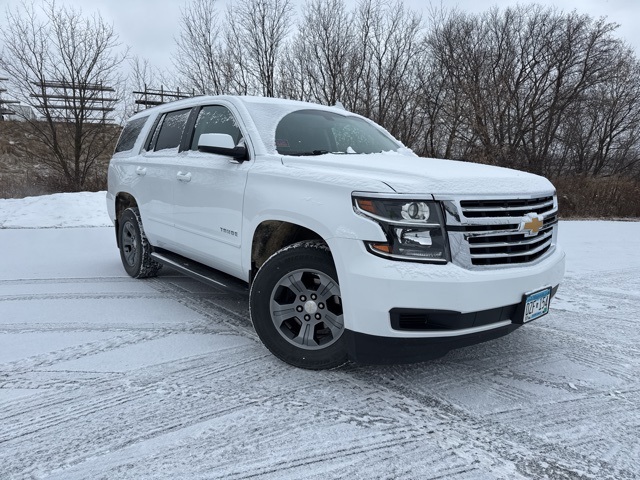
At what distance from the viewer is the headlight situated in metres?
2.40

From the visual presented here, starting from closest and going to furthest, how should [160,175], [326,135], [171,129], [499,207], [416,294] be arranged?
[416,294], [499,207], [326,135], [160,175], [171,129]

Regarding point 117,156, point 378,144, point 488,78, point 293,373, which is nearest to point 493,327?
point 293,373

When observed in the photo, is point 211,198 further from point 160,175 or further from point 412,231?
point 412,231

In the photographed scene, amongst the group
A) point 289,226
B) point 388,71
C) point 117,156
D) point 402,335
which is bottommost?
point 402,335

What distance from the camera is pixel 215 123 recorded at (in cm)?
396

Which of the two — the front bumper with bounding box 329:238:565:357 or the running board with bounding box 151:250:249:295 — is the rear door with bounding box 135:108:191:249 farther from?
the front bumper with bounding box 329:238:565:357

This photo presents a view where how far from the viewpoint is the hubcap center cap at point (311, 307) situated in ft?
9.20

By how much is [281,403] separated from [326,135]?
2245mm

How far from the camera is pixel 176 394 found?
2592 millimetres

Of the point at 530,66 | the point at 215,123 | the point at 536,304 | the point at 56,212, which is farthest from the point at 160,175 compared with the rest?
the point at 530,66

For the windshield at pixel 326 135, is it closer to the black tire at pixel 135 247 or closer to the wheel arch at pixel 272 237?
the wheel arch at pixel 272 237

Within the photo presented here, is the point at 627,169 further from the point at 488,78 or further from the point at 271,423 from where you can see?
the point at 271,423

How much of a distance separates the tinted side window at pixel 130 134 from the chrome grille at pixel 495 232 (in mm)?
4180

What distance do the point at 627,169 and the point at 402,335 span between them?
34.4 metres
